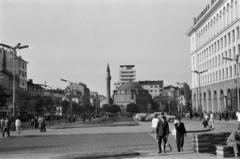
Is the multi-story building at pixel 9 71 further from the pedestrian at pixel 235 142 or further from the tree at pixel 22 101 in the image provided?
the pedestrian at pixel 235 142

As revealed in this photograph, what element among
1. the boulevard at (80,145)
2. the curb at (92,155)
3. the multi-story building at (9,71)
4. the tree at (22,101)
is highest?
the multi-story building at (9,71)

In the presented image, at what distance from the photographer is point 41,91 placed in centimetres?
11538

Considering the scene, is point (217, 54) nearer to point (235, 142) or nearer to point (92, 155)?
point (92, 155)

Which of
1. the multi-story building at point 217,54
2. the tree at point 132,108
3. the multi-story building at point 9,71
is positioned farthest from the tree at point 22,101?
the tree at point 132,108

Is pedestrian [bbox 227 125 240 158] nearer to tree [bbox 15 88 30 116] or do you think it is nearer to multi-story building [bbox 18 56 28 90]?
tree [bbox 15 88 30 116]

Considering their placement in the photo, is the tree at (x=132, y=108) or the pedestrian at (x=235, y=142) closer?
the pedestrian at (x=235, y=142)

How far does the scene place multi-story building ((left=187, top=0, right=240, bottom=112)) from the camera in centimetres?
6053

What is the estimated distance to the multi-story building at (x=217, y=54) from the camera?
60531 millimetres

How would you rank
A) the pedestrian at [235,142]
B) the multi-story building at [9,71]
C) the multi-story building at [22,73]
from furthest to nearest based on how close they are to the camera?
the multi-story building at [22,73] < the multi-story building at [9,71] < the pedestrian at [235,142]

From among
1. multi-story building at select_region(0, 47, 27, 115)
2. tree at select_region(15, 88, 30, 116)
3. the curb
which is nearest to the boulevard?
the curb

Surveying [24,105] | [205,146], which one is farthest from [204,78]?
[205,146]

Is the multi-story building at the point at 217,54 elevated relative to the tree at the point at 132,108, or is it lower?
elevated

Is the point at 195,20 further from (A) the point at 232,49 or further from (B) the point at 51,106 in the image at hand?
(B) the point at 51,106

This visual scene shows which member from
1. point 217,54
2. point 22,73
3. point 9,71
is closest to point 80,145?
point 217,54
